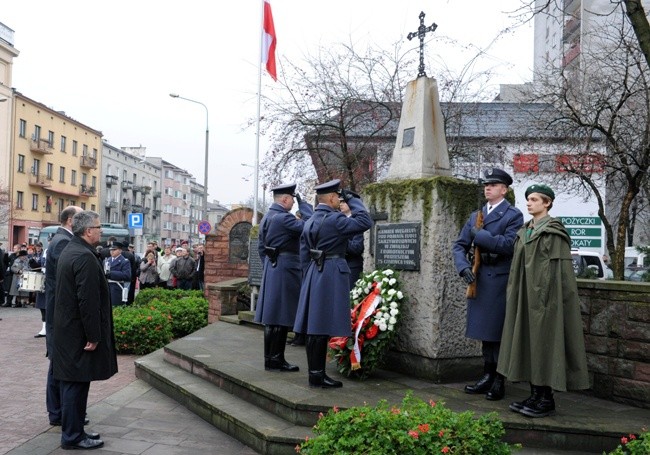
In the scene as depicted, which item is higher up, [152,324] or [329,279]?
[329,279]

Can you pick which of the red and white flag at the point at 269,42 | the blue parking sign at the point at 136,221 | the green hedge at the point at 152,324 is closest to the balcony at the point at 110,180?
the blue parking sign at the point at 136,221

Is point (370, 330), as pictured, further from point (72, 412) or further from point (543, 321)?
point (72, 412)

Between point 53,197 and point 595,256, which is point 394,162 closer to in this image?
point 595,256

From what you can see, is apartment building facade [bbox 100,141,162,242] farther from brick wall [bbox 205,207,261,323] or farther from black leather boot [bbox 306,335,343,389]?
black leather boot [bbox 306,335,343,389]

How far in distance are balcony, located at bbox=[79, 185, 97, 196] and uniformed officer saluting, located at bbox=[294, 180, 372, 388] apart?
6704 centimetres

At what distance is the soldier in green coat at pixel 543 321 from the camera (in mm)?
4859

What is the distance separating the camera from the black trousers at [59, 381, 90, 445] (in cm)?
532

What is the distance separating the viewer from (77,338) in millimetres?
5289

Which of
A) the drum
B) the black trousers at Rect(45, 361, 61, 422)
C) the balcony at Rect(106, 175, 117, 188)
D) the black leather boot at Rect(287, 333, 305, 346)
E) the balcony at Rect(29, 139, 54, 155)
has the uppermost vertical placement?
the balcony at Rect(29, 139, 54, 155)

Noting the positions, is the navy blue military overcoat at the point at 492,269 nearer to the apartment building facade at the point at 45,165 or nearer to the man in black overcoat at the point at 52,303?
the man in black overcoat at the point at 52,303

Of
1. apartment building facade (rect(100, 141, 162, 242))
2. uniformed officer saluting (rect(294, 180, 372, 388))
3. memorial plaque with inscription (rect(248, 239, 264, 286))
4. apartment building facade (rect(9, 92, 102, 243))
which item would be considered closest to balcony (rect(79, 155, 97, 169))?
apartment building facade (rect(9, 92, 102, 243))

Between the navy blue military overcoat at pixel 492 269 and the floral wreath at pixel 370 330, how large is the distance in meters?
0.83

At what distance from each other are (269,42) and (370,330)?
1353cm

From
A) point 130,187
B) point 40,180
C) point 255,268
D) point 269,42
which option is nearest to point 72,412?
point 255,268
